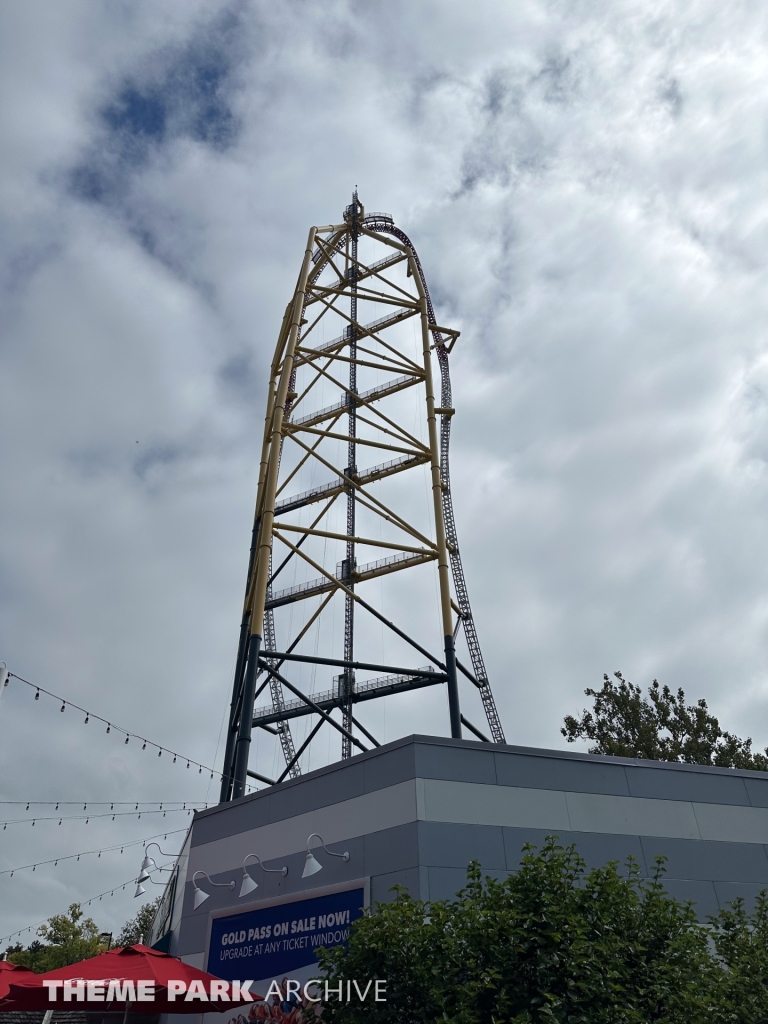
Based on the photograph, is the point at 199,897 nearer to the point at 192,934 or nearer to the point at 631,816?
the point at 192,934

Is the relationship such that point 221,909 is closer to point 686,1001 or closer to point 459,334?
point 686,1001

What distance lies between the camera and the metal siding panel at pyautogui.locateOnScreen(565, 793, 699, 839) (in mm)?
9367

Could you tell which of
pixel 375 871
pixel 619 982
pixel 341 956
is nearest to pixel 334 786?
pixel 375 871

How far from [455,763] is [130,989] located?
4071mm

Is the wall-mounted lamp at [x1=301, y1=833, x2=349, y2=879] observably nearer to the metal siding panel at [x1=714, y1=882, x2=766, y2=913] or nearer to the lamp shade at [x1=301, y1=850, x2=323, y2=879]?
the lamp shade at [x1=301, y1=850, x2=323, y2=879]

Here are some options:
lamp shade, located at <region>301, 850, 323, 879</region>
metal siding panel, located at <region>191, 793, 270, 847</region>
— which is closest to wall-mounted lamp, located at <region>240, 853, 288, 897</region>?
lamp shade, located at <region>301, 850, 323, 879</region>

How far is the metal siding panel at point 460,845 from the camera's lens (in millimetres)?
8469

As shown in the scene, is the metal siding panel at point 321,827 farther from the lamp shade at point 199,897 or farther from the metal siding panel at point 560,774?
the metal siding panel at point 560,774

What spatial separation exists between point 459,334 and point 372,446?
5.72m

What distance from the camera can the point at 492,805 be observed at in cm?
905

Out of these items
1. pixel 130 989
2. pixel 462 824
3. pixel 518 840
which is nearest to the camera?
pixel 130 989

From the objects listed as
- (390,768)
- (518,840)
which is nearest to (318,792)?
(390,768)

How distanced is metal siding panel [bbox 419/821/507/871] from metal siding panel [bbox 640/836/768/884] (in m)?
1.94

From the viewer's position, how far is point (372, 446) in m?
19.2
